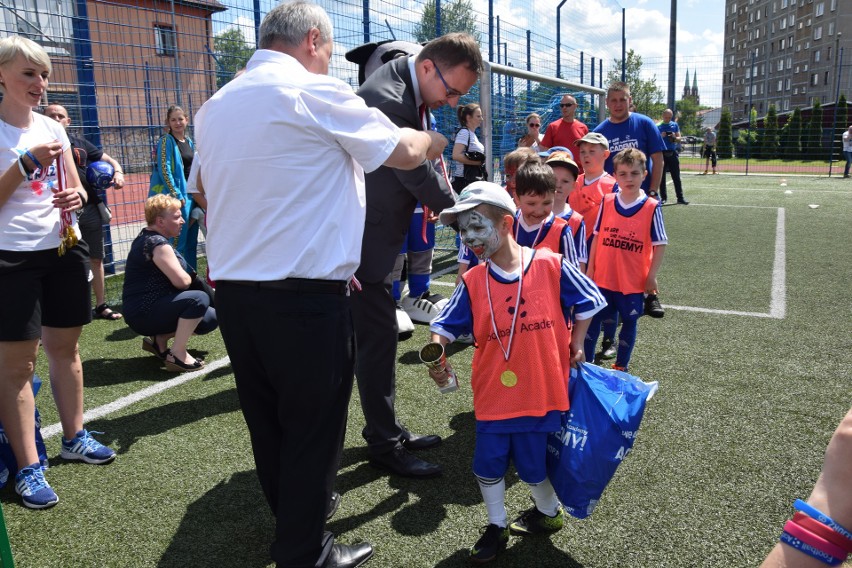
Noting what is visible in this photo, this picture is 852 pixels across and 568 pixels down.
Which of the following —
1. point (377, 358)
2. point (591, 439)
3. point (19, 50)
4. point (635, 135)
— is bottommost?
point (591, 439)

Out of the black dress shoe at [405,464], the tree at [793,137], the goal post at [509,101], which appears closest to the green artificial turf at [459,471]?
the black dress shoe at [405,464]

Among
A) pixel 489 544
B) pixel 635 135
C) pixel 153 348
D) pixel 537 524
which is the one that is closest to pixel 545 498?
pixel 537 524

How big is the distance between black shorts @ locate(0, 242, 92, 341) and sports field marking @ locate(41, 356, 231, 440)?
3.32 ft

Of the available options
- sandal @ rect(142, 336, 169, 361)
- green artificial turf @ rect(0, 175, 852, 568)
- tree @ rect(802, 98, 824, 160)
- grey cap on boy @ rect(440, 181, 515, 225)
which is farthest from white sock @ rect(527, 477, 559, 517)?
tree @ rect(802, 98, 824, 160)

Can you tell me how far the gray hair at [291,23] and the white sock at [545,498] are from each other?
1.96m

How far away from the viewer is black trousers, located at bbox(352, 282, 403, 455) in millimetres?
3270

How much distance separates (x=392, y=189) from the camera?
3.12 metres

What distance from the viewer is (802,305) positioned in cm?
636

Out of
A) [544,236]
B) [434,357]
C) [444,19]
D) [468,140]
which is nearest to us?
[434,357]

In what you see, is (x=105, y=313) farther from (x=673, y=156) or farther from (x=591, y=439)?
(x=673, y=156)

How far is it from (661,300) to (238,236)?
5502mm

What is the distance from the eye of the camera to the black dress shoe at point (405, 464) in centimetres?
334

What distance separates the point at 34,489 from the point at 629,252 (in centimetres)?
375

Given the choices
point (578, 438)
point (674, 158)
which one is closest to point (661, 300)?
point (578, 438)
